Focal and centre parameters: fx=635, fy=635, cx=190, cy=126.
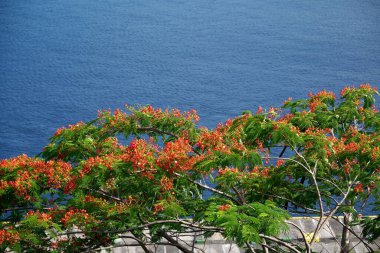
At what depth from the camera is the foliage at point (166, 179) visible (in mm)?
12852

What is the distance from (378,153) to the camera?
44.9 ft

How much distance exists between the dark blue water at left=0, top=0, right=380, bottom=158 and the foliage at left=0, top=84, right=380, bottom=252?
2426 cm

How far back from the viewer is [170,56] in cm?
5591

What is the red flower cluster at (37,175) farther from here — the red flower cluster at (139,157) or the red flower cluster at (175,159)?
the red flower cluster at (175,159)

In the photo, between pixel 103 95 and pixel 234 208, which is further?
pixel 103 95

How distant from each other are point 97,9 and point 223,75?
75.5 feet

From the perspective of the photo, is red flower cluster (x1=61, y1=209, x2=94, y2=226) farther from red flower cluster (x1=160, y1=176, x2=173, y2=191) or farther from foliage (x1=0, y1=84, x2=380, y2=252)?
red flower cluster (x1=160, y1=176, x2=173, y2=191)

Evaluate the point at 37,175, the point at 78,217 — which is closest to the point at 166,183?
the point at 78,217

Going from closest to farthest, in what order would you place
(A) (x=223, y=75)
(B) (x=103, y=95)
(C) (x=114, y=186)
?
(C) (x=114, y=186), (B) (x=103, y=95), (A) (x=223, y=75)

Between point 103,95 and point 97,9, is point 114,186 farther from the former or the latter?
point 97,9

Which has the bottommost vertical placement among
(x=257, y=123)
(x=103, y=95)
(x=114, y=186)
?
(x=103, y=95)

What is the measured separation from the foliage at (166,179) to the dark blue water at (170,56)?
79.6 feet

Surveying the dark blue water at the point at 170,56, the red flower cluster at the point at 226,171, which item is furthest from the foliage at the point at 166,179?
the dark blue water at the point at 170,56

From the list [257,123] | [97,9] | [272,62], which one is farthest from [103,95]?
[257,123]
